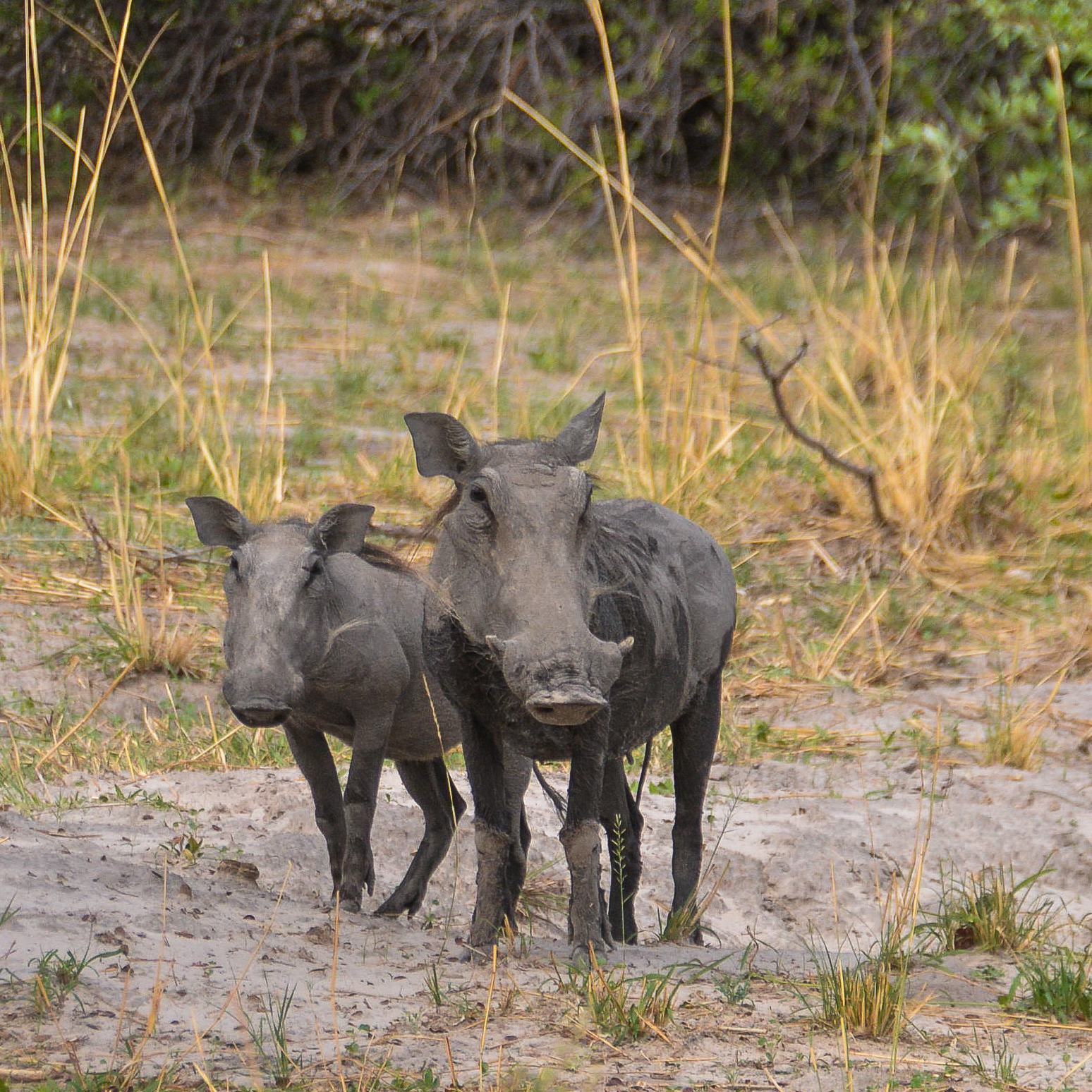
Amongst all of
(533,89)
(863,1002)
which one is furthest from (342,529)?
(533,89)

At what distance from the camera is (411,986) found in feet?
9.39

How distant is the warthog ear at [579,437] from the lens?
2.89m

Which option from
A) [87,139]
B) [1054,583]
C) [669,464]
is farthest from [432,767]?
[87,139]

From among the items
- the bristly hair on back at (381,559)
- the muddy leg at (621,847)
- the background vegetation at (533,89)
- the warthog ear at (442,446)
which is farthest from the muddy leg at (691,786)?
the background vegetation at (533,89)

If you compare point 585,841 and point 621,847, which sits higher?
point 585,841

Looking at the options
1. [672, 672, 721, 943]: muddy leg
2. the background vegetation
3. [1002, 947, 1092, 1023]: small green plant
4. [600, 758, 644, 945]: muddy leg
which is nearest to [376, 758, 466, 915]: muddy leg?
[600, 758, 644, 945]: muddy leg

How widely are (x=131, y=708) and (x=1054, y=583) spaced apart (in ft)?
11.6

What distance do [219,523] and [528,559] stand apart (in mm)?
948

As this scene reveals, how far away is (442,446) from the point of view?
2.91m

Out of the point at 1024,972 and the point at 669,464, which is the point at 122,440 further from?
the point at 1024,972

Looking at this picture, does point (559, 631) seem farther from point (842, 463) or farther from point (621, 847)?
point (842, 463)

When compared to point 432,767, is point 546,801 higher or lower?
lower

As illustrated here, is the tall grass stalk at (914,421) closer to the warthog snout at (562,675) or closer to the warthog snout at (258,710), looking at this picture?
the warthog snout at (258,710)

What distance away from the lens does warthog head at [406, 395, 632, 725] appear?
8.26ft
